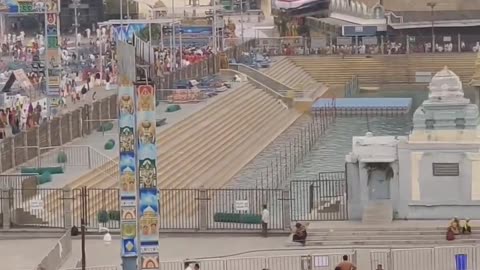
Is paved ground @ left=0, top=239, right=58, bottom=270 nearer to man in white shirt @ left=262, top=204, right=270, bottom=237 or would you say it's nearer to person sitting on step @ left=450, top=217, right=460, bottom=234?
man in white shirt @ left=262, top=204, right=270, bottom=237

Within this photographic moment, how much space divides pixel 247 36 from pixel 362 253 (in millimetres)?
69265

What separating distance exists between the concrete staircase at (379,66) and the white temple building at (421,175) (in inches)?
1773

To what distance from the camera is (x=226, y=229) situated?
29.8m

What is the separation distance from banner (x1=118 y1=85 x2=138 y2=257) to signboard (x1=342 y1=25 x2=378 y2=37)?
64.1 meters

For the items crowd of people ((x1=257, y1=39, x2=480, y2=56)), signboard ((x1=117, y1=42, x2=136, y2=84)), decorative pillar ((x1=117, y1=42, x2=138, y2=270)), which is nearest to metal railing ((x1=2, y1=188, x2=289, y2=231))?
decorative pillar ((x1=117, y1=42, x2=138, y2=270))

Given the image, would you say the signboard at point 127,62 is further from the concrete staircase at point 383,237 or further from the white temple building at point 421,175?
the white temple building at point 421,175

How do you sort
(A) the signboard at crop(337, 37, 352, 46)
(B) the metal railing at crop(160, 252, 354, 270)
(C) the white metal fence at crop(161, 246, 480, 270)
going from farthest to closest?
(A) the signboard at crop(337, 37, 352, 46) < (C) the white metal fence at crop(161, 246, 480, 270) < (B) the metal railing at crop(160, 252, 354, 270)

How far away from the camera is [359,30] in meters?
85.9

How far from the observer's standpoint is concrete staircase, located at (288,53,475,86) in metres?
76.6

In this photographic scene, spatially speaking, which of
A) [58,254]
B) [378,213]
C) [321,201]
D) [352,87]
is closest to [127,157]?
[58,254]

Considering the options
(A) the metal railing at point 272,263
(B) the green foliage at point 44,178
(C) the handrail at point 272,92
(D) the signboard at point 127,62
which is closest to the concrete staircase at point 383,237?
(A) the metal railing at point 272,263

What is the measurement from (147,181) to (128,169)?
0.55 meters

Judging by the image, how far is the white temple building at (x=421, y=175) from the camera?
99.5 ft

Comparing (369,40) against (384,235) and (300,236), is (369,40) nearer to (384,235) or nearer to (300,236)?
(384,235)
